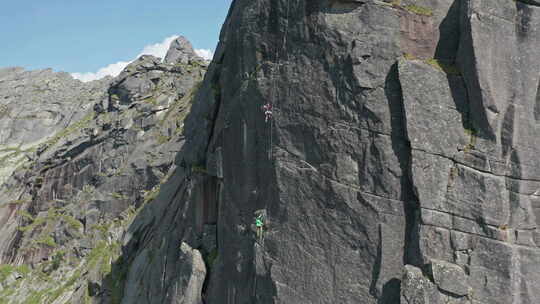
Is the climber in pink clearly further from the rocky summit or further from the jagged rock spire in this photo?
the jagged rock spire

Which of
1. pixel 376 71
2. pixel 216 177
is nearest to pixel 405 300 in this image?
pixel 376 71

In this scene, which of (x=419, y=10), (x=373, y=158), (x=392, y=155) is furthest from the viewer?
(x=419, y=10)

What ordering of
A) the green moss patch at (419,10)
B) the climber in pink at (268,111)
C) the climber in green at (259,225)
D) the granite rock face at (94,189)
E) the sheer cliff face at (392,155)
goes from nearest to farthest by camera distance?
the sheer cliff face at (392,155) → the green moss patch at (419,10) → the climber in green at (259,225) → the climber in pink at (268,111) → the granite rock face at (94,189)

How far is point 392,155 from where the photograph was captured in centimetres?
1969

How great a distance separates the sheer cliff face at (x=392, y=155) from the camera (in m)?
18.8

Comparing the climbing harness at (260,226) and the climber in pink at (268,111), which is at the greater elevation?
the climber in pink at (268,111)

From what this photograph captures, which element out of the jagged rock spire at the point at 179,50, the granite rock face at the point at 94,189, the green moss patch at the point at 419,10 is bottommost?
the granite rock face at the point at 94,189

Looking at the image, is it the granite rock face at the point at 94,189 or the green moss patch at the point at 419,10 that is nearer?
the green moss patch at the point at 419,10

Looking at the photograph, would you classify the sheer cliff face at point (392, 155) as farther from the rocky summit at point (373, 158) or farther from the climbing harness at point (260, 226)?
the climbing harness at point (260, 226)

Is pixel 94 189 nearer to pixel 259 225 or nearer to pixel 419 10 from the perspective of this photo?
pixel 259 225

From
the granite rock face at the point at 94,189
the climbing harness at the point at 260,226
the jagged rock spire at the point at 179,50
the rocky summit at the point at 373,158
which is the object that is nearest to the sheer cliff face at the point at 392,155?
the rocky summit at the point at 373,158

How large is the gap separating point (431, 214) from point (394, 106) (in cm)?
508

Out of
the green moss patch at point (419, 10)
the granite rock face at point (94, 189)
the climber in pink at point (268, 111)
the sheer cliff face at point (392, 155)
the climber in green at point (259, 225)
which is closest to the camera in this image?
the sheer cliff face at point (392, 155)

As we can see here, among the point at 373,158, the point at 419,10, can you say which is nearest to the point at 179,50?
the point at 419,10
